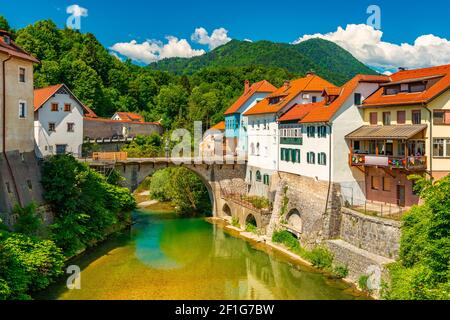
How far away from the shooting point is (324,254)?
1094 inches

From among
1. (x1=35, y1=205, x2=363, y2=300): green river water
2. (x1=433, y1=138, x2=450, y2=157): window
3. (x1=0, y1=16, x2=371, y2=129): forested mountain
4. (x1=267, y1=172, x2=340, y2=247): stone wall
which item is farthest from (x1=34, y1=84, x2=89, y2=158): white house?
(x1=433, y1=138, x2=450, y2=157): window

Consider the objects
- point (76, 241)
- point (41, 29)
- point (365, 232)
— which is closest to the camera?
point (365, 232)

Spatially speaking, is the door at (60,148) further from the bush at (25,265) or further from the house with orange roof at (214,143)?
the house with orange roof at (214,143)

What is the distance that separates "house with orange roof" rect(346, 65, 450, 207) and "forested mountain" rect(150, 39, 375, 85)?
272ft

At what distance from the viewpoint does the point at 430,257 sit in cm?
1809

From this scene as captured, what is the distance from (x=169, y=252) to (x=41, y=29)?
56192 mm

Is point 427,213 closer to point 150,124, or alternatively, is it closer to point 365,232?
point 365,232

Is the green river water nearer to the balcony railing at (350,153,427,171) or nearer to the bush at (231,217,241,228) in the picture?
the bush at (231,217,241,228)

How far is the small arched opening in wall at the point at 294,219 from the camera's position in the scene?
33469 millimetres

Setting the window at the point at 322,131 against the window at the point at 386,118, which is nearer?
the window at the point at 386,118

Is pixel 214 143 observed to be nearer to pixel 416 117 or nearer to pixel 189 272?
pixel 189 272

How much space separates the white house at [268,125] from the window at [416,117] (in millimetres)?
12858

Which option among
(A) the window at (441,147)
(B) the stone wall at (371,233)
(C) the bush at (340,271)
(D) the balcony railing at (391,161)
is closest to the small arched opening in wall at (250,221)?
(B) the stone wall at (371,233)

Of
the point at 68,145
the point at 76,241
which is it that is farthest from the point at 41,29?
the point at 76,241
